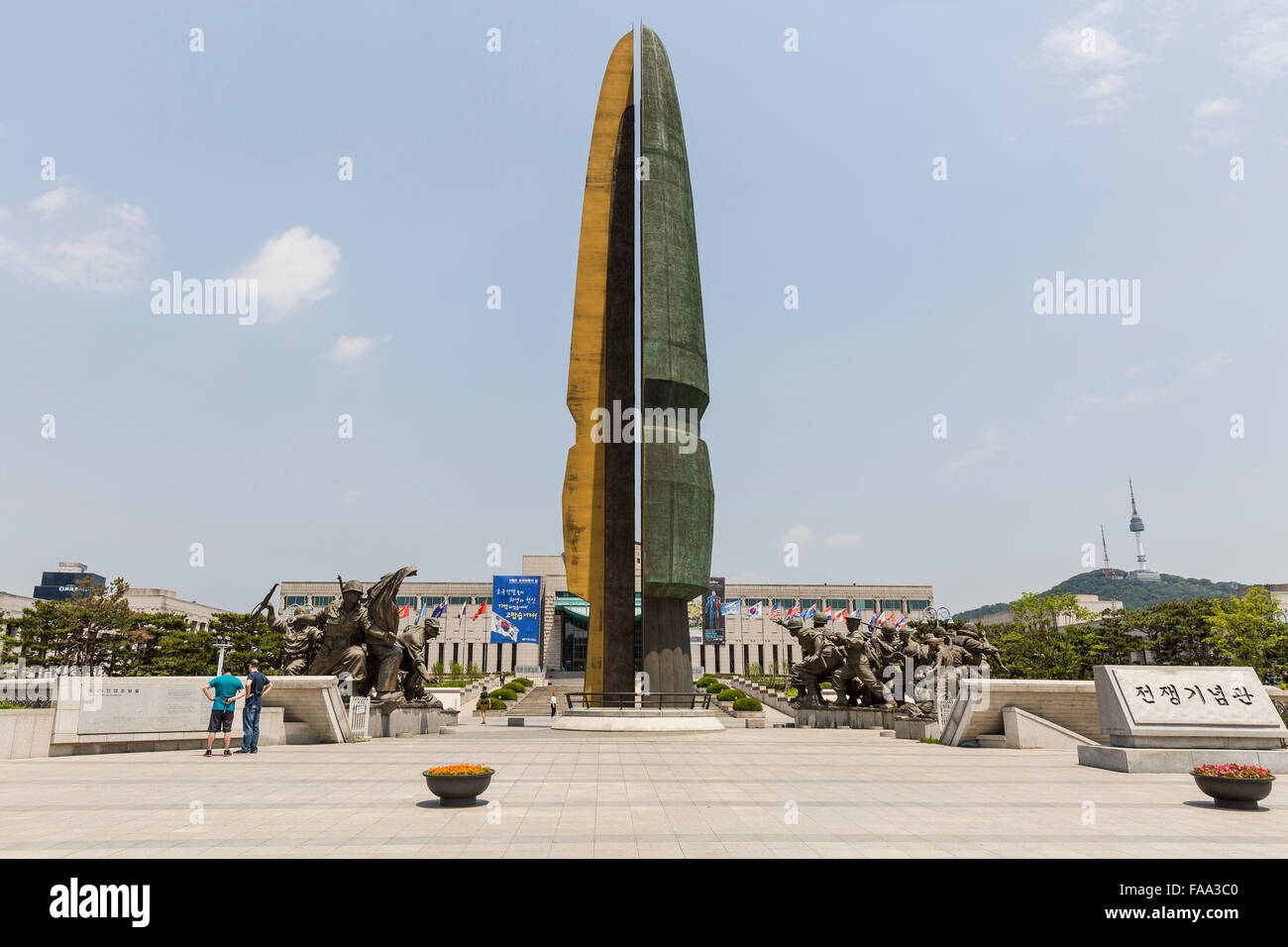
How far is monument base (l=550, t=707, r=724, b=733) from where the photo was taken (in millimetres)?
25750

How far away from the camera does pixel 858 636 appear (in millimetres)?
27625

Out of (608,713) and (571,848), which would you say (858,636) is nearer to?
(608,713)

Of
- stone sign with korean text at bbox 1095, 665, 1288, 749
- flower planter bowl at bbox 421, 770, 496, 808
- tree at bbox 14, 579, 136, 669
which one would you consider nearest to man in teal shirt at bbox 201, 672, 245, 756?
flower planter bowl at bbox 421, 770, 496, 808

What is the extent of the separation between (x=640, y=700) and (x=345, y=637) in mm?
11939

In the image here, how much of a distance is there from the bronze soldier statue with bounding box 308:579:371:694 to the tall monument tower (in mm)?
10672

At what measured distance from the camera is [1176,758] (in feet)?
43.5

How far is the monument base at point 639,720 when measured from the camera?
25750 mm

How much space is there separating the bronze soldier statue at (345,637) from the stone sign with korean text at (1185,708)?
18.5 meters

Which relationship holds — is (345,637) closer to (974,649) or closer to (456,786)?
(456,786)

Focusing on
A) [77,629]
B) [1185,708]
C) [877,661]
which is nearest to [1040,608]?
[877,661]

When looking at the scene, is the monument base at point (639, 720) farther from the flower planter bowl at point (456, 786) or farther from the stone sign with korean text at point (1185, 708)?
the flower planter bowl at point (456, 786)

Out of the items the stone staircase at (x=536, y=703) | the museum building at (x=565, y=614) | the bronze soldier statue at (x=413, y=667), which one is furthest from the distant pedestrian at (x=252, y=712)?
the museum building at (x=565, y=614)

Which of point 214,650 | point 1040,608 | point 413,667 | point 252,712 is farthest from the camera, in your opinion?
point 1040,608
